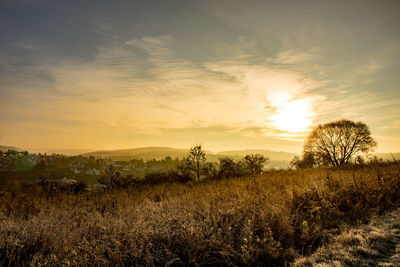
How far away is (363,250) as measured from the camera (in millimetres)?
2736

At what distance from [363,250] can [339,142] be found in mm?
36914

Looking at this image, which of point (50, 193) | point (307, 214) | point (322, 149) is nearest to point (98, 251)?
point (307, 214)

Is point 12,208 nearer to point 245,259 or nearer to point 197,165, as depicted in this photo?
point 245,259

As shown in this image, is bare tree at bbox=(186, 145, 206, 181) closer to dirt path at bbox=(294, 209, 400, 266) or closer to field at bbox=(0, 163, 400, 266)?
field at bbox=(0, 163, 400, 266)

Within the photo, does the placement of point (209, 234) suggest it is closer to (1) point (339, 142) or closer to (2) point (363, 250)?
(2) point (363, 250)

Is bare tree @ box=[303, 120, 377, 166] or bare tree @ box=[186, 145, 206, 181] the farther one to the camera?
bare tree @ box=[303, 120, 377, 166]

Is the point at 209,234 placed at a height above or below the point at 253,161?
below

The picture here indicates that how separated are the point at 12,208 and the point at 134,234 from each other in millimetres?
5870

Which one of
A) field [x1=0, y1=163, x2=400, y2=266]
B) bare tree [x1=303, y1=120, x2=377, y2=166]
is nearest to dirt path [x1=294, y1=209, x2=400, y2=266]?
field [x1=0, y1=163, x2=400, y2=266]

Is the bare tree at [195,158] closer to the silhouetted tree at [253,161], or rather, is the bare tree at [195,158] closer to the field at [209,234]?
the silhouetted tree at [253,161]

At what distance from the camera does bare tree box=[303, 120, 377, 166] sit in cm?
3219

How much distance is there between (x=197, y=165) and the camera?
74.9ft

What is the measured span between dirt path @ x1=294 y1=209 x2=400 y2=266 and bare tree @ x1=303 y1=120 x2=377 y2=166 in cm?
3317

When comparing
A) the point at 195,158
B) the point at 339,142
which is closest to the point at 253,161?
the point at 195,158
